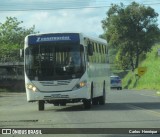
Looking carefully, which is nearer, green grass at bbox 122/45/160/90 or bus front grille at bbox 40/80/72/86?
bus front grille at bbox 40/80/72/86

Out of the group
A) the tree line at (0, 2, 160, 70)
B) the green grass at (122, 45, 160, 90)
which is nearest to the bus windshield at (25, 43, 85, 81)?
the green grass at (122, 45, 160, 90)

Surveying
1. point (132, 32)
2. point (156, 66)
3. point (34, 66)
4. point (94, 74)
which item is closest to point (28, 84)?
point (34, 66)

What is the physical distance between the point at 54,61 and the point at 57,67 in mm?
305

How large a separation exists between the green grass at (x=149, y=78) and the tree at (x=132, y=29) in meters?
2.27

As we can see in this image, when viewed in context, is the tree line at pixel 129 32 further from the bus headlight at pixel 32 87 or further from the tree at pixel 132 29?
the bus headlight at pixel 32 87

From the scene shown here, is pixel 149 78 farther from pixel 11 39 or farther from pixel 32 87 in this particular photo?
pixel 32 87

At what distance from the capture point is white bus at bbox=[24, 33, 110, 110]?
24.0 m

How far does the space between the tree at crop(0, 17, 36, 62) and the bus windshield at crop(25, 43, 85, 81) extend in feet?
206

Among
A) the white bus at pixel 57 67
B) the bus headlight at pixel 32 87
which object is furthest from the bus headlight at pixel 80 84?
the bus headlight at pixel 32 87

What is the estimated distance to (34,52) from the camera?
2441 cm

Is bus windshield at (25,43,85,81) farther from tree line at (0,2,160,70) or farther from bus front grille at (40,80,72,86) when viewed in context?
tree line at (0,2,160,70)

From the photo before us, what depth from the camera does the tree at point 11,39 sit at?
89438mm

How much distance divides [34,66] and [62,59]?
122 cm

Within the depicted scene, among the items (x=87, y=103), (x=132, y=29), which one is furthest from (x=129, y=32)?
(x=87, y=103)
